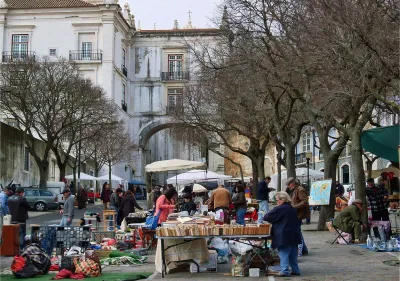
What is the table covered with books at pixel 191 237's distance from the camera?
37.5ft

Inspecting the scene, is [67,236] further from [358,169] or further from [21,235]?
[358,169]

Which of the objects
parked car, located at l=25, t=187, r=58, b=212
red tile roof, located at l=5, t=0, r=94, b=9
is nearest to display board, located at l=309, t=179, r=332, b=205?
parked car, located at l=25, t=187, r=58, b=212

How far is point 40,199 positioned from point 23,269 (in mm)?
26533

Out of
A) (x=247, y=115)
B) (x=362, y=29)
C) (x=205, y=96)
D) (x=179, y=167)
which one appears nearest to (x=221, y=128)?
(x=205, y=96)

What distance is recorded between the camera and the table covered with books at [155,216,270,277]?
11422mm

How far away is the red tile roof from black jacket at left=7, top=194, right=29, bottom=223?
4456 cm

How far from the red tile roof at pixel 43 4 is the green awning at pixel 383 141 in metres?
46.4

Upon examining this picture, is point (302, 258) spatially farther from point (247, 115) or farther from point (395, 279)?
point (247, 115)

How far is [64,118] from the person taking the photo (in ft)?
135

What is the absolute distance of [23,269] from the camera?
38.2 ft

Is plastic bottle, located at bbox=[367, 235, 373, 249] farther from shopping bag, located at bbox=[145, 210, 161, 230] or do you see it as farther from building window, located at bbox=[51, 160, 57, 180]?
building window, located at bbox=[51, 160, 57, 180]

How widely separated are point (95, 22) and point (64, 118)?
66.7ft

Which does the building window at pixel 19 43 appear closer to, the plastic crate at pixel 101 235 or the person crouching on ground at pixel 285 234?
the plastic crate at pixel 101 235

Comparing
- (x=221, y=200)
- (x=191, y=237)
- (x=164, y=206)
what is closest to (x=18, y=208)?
(x=164, y=206)
